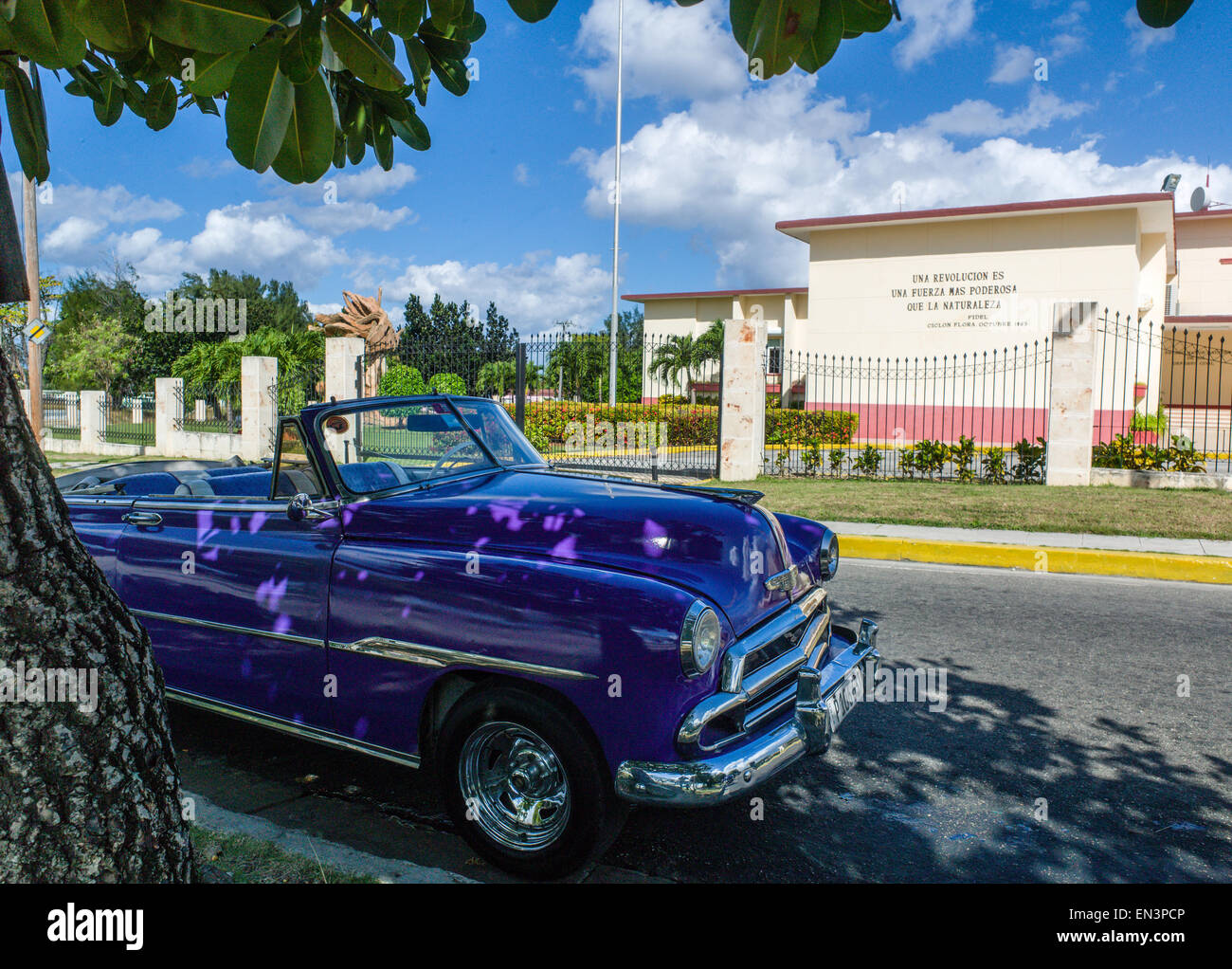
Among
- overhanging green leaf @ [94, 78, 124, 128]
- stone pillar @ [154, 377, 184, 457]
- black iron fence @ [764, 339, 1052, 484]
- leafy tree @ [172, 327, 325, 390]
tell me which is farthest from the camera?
leafy tree @ [172, 327, 325, 390]

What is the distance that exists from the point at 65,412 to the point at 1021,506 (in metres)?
27.9

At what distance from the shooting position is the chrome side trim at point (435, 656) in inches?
107

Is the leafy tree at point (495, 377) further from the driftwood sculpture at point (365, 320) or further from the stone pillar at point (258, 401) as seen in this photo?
the stone pillar at point (258, 401)

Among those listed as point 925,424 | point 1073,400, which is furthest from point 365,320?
point 1073,400

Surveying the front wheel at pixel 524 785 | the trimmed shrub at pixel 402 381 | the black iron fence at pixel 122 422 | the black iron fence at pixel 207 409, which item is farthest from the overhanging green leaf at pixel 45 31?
the black iron fence at pixel 122 422

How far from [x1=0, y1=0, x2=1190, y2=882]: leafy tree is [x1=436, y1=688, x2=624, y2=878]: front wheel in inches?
36.5

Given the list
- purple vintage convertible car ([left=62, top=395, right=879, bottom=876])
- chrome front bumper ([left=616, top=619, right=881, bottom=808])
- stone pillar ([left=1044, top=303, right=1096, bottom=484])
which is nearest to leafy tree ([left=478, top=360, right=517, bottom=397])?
stone pillar ([left=1044, top=303, right=1096, bottom=484])

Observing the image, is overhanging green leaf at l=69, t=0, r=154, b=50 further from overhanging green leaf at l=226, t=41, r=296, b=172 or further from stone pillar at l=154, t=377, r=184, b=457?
stone pillar at l=154, t=377, r=184, b=457

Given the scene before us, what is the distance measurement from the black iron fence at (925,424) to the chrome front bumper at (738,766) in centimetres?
1185

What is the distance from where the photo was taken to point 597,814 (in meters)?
2.70

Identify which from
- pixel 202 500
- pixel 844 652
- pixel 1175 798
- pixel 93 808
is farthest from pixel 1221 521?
pixel 93 808

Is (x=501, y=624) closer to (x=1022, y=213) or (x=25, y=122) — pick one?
(x=25, y=122)

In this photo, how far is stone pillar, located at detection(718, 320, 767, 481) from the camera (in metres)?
14.9
